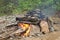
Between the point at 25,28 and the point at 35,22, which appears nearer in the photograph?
the point at 25,28

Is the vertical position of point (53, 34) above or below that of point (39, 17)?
below

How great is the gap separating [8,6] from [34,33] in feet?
18.9

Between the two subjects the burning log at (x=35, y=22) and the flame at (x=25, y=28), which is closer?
the flame at (x=25, y=28)

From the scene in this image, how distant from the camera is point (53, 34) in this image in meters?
6.73

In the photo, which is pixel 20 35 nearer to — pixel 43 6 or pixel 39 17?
pixel 39 17

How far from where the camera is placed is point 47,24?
7.25 meters

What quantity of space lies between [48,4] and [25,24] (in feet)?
15.1

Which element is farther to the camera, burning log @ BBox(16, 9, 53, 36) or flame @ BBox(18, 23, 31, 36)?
burning log @ BBox(16, 9, 53, 36)

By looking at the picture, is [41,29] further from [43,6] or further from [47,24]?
[43,6]

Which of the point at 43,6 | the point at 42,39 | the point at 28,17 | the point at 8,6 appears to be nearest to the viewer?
the point at 42,39

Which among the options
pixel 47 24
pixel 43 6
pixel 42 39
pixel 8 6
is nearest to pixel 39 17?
pixel 47 24

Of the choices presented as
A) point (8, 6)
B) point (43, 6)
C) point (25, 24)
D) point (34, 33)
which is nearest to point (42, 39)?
point (34, 33)

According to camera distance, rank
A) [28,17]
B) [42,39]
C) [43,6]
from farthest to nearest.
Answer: [43,6] < [28,17] < [42,39]

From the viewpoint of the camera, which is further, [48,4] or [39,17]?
[48,4]
